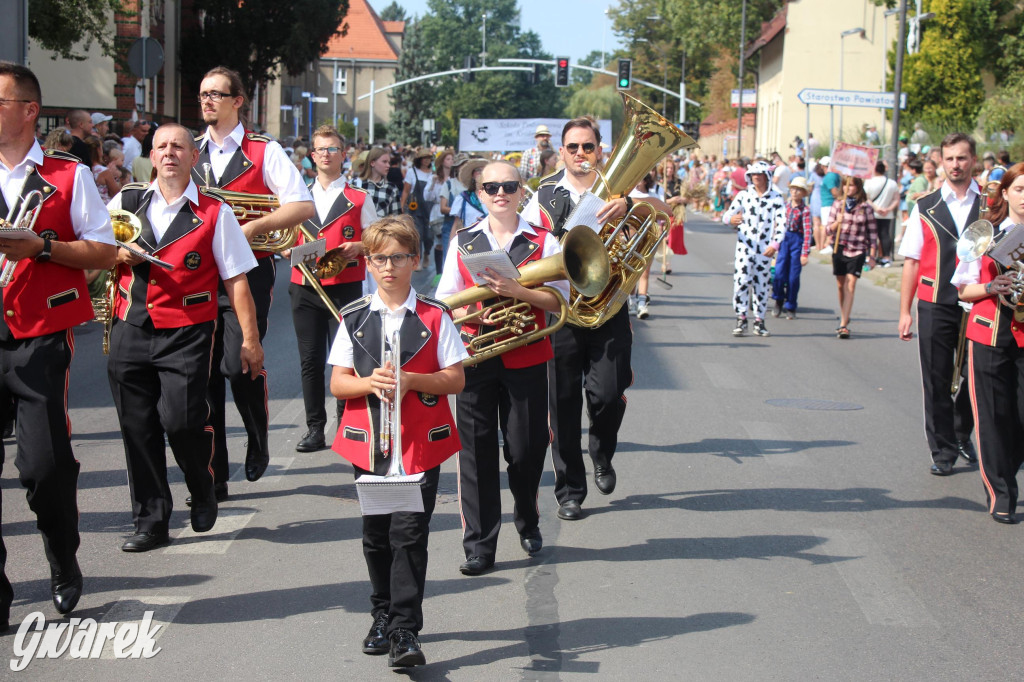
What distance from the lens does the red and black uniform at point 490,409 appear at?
5.67 meters

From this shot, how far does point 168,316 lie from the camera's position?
565 centimetres

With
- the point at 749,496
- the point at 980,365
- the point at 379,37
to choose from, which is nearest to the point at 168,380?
the point at 749,496

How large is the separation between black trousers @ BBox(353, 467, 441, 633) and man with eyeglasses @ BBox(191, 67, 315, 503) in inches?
84.4

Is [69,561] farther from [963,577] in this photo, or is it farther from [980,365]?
[980,365]

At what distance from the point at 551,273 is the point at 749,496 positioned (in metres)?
2.48

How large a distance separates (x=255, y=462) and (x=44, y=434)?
7.60ft

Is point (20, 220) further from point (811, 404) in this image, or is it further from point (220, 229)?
point (811, 404)

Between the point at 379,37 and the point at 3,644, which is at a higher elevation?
the point at 379,37

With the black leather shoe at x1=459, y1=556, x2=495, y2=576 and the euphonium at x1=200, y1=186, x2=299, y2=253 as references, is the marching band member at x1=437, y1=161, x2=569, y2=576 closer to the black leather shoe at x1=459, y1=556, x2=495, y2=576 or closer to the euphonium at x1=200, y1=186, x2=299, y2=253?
the black leather shoe at x1=459, y1=556, x2=495, y2=576

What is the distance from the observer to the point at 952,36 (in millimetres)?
46625

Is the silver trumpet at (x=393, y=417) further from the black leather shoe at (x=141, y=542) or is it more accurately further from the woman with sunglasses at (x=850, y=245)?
the woman with sunglasses at (x=850, y=245)

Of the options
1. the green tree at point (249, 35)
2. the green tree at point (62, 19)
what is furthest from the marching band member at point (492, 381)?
the green tree at point (249, 35)

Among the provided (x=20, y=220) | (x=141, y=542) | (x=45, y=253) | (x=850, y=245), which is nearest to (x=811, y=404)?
(x=850, y=245)

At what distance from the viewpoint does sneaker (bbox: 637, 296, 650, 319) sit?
51.2ft
